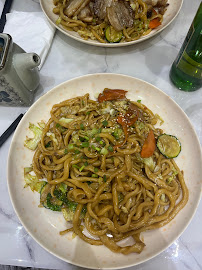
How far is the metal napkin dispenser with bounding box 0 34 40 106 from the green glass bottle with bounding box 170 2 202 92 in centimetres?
126

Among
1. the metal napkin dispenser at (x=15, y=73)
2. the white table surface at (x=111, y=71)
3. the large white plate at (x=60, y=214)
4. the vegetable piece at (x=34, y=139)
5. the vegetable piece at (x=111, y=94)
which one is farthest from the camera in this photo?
the vegetable piece at (x=111, y=94)

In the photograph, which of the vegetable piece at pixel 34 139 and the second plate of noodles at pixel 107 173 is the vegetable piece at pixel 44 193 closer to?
the second plate of noodles at pixel 107 173

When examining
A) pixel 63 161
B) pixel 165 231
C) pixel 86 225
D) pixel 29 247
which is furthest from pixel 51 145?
pixel 165 231

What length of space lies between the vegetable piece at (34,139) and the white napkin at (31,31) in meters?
0.81

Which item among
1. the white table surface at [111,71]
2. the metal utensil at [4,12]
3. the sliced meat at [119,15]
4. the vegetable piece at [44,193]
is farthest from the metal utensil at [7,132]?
the sliced meat at [119,15]

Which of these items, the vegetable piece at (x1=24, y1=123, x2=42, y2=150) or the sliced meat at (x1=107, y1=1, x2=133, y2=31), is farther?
the sliced meat at (x1=107, y1=1, x2=133, y2=31)

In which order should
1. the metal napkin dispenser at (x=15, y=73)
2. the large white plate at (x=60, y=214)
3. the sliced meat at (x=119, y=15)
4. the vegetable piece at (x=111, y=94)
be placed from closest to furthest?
the large white plate at (x=60, y=214) < the metal napkin dispenser at (x=15, y=73) < the vegetable piece at (x=111, y=94) < the sliced meat at (x=119, y=15)

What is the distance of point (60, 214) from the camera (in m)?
1.76

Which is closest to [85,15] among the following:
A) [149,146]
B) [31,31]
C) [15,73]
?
[31,31]

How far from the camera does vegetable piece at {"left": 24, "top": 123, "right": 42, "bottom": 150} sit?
6.31 feet

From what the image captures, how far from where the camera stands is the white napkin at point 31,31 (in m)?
2.38

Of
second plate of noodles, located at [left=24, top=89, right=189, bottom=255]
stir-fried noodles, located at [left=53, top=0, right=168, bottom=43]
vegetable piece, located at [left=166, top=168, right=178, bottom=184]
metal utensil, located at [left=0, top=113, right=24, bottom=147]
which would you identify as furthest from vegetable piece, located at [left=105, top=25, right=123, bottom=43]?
vegetable piece, located at [left=166, top=168, right=178, bottom=184]

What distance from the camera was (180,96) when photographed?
7.52ft

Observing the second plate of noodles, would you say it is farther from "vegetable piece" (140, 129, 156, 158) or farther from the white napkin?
the white napkin
